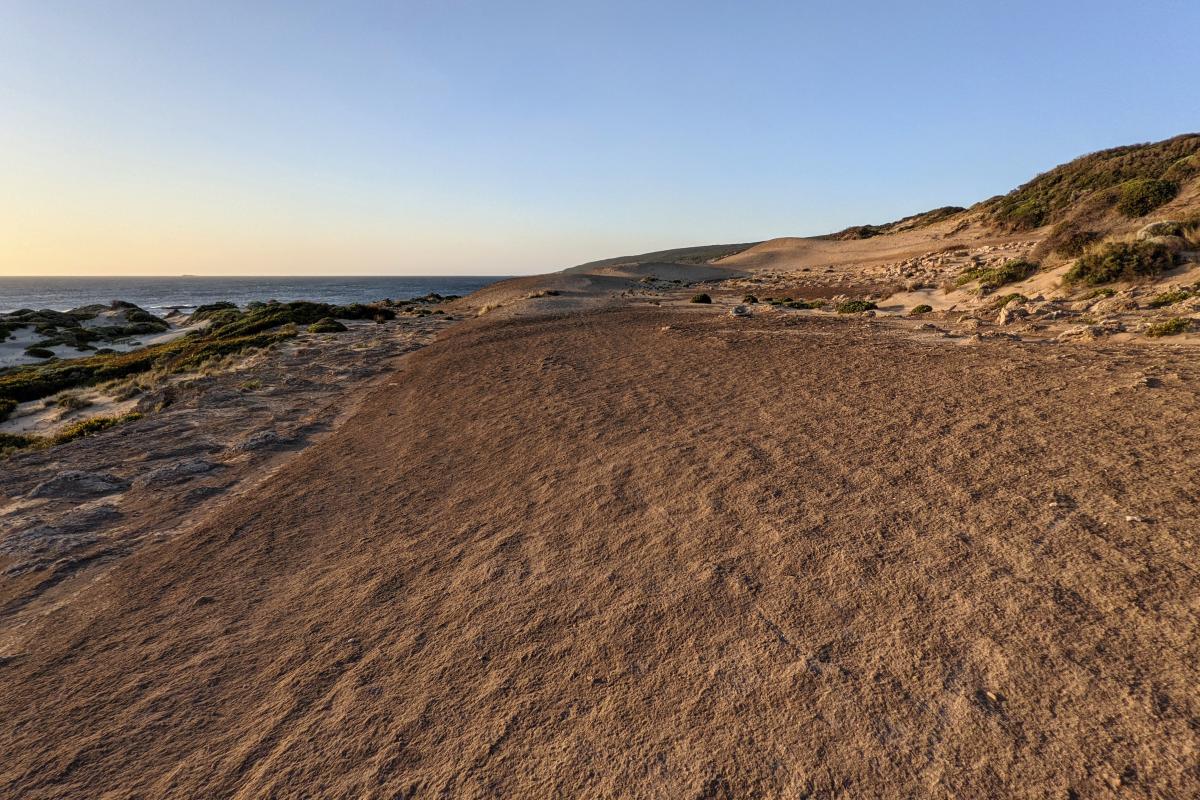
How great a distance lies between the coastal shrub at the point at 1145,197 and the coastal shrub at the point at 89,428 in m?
39.9

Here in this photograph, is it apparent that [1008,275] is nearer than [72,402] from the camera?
No

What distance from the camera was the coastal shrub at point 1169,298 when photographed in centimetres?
1405

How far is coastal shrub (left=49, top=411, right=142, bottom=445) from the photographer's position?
1277 centimetres

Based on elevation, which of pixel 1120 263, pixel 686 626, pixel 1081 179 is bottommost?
pixel 686 626

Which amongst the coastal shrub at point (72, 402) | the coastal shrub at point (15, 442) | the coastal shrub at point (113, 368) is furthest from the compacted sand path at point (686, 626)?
the coastal shrub at point (113, 368)

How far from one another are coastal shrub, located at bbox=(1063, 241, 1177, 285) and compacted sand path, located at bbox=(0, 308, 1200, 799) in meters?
10.0

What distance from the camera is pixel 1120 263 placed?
1728 cm

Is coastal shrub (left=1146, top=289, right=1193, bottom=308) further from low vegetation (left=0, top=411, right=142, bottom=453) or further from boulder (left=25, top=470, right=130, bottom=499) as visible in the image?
low vegetation (left=0, top=411, right=142, bottom=453)

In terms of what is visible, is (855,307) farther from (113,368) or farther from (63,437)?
(113,368)

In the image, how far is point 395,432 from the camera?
11.9 meters

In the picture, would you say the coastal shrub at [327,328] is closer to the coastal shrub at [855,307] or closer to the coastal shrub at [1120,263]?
the coastal shrub at [855,307]

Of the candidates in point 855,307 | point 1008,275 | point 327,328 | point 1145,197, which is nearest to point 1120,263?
point 1008,275

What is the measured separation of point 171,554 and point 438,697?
500 cm

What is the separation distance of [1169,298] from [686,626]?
17062mm
